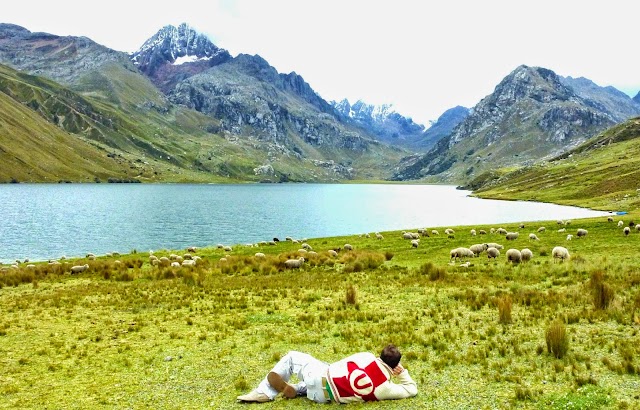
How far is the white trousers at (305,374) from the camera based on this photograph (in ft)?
39.2

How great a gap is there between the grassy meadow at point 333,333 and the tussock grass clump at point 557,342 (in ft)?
0.14

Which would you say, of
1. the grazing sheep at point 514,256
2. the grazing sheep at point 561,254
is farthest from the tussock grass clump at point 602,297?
the grazing sheep at point 561,254

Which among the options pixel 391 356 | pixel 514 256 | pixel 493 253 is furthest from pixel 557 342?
pixel 493 253

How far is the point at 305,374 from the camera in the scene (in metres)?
12.1

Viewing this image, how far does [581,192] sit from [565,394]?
189 m

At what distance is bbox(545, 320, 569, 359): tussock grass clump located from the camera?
14352 millimetres

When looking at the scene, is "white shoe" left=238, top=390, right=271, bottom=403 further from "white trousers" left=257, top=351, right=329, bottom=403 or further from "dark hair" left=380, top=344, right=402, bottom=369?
"dark hair" left=380, top=344, right=402, bottom=369

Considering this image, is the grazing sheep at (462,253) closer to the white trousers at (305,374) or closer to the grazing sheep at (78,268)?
the white trousers at (305,374)

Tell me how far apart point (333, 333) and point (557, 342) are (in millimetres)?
8448

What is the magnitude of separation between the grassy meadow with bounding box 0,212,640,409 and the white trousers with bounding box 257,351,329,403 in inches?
15.5

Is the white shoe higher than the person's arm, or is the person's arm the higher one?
the person's arm

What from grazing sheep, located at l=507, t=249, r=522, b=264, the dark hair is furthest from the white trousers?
grazing sheep, located at l=507, t=249, r=522, b=264

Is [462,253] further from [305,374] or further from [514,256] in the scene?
[305,374]

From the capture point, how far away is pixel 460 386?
1266 cm
